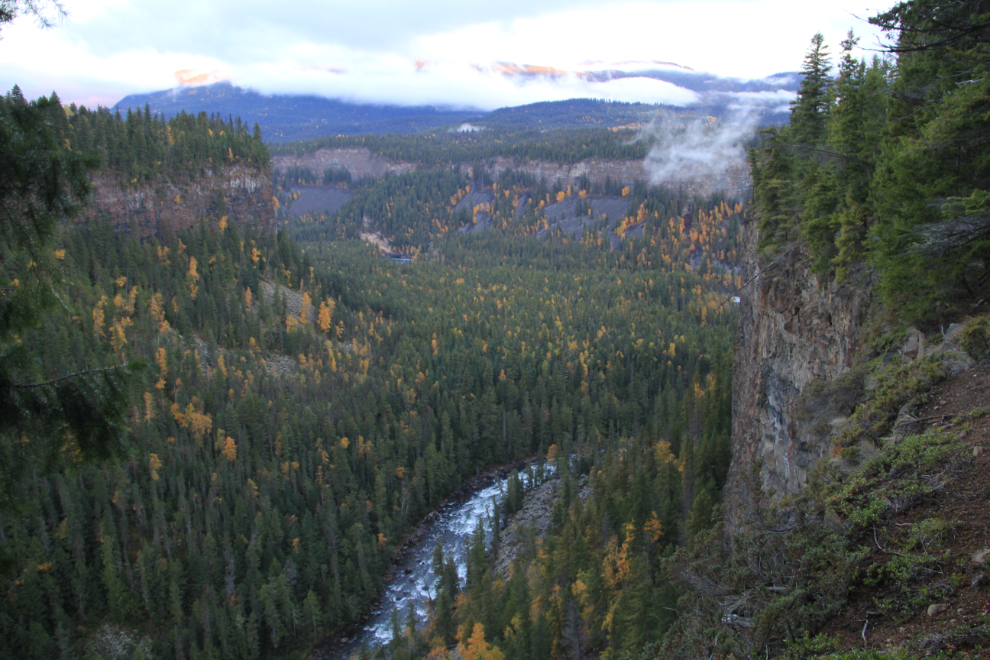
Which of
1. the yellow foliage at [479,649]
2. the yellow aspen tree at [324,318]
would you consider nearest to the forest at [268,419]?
the yellow aspen tree at [324,318]

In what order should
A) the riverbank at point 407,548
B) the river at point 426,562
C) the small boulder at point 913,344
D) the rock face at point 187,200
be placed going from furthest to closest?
the rock face at point 187,200 → the river at point 426,562 → the riverbank at point 407,548 → the small boulder at point 913,344

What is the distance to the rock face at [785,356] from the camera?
90.1ft

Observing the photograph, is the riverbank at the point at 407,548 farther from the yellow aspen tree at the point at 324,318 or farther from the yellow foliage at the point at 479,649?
the yellow aspen tree at the point at 324,318

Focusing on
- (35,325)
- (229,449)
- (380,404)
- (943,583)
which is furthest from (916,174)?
(380,404)

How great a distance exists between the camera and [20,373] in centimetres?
933

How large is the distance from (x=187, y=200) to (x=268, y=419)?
62.7 metres

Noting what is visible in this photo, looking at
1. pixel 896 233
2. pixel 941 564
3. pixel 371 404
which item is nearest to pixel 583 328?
pixel 371 404

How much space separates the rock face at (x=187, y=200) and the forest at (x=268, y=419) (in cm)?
299

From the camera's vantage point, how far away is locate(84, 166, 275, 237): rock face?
110312mm

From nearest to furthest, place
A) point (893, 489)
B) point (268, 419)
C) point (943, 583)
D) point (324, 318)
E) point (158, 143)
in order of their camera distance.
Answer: point (943, 583) < point (893, 489) < point (268, 419) < point (158, 143) < point (324, 318)

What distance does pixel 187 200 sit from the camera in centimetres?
12438

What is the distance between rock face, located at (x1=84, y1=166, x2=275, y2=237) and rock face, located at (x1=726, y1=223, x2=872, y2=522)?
9881 cm

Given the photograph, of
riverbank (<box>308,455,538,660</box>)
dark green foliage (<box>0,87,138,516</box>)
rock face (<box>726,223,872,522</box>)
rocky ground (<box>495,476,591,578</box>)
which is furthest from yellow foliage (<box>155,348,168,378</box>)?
dark green foliage (<box>0,87,138,516</box>)

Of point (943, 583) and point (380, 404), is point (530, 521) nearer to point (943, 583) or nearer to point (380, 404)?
point (380, 404)
